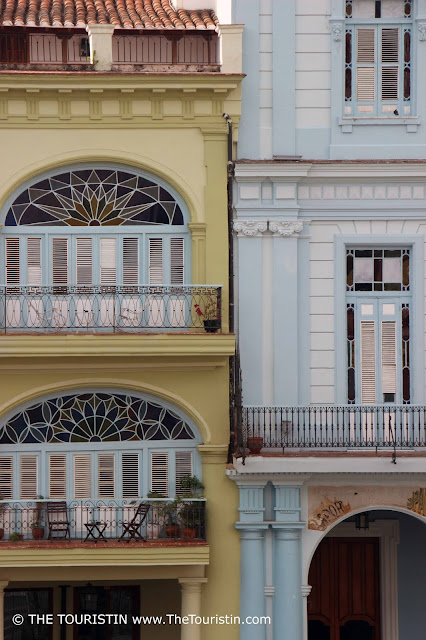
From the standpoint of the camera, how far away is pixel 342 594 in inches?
1018

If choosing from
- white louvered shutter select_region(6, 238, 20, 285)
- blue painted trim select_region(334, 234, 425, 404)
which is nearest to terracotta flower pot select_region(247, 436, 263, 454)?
blue painted trim select_region(334, 234, 425, 404)

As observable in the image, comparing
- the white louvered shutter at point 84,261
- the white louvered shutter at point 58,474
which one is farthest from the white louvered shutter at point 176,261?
the white louvered shutter at point 58,474

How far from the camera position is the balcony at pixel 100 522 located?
23.0 m

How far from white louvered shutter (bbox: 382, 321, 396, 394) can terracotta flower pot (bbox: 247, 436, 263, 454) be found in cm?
249

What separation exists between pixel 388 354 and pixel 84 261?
5.31 meters

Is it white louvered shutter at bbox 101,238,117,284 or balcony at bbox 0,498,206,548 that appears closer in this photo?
balcony at bbox 0,498,206,548

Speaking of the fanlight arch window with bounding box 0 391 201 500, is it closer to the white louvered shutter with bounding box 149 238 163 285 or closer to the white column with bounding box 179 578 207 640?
the white column with bounding box 179 578 207 640

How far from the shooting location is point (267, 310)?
23828mm

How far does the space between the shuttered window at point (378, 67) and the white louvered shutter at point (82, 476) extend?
724 cm

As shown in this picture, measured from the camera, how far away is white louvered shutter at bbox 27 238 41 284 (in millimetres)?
23859

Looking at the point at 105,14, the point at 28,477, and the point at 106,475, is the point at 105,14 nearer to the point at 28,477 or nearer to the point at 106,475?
the point at 106,475

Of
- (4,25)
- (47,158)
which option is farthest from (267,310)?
(4,25)

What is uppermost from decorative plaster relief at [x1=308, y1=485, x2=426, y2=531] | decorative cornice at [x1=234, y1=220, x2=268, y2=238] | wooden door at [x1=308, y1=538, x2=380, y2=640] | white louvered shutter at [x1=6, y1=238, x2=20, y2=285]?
decorative cornice at [x1=234, y1=220, x2=268, y2=238]

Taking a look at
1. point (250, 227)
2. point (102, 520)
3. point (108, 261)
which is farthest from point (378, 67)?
point (102, 520)
